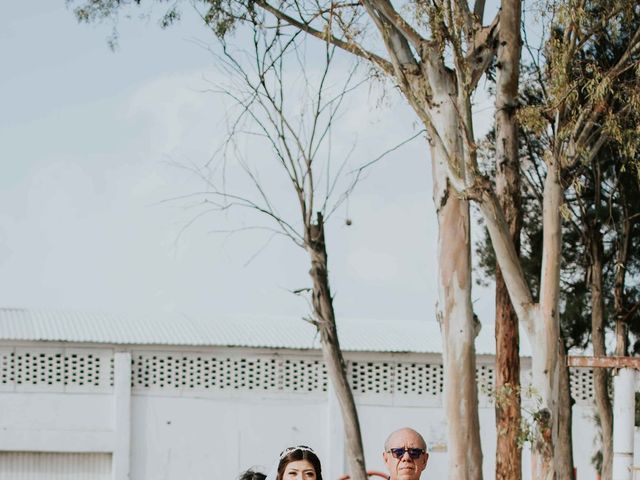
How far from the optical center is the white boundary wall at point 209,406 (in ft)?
81.8

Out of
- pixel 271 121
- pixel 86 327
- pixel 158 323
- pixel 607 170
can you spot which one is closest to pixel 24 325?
pixel 86 327

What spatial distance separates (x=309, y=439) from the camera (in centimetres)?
2592

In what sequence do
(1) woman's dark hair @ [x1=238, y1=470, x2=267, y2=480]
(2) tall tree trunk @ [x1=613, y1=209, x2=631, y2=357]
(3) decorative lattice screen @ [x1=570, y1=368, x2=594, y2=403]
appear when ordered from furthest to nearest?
(3) decorative lattice screen @ [x1=570, y1=368, x2=594, y2=403], (2) tall tree trunk @ [x1=613, y1=209, x2=631, y2=357], (1) woman's dark hair @ [x1=238, y1=470, x2=267, y2=480]

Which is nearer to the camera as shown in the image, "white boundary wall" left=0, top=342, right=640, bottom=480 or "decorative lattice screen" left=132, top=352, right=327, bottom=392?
"white boundary wall" left=0, top=342, right=640, bottom=480

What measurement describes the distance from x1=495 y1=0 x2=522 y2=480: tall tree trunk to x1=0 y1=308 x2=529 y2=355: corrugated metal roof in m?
8.46

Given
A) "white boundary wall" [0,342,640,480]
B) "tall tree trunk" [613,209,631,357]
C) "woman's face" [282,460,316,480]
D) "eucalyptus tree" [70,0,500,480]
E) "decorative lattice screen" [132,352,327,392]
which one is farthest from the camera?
"decorative lattice screen" [132,352,327,392]

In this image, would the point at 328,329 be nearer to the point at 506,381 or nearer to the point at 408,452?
the point at 506,381

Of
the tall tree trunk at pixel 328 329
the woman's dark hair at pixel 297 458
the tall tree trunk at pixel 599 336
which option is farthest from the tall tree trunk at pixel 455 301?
the woman's dark hair at pixel 297 458

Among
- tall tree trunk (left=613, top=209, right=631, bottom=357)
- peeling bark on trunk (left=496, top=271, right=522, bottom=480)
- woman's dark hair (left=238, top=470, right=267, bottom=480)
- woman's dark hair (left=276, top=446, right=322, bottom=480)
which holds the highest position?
tall tree trunk (left=613, top=209, right=631, bottom=357)

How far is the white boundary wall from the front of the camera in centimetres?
2492

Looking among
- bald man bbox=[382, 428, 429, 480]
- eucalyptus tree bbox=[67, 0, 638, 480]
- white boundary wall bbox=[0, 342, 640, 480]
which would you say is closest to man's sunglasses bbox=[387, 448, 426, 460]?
bald man bbox=[382, 428, 429, 480]

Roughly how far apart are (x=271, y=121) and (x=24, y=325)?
891cm

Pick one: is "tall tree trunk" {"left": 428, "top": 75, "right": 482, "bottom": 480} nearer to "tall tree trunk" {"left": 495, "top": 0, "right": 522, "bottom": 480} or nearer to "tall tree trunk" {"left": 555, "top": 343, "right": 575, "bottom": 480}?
"tall tree trunk" {"left": 495, "top": 0, "right": 522, "bottom": 480}

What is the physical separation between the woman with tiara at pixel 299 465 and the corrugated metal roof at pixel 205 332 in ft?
63.3
